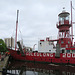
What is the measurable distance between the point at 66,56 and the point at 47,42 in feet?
17.0

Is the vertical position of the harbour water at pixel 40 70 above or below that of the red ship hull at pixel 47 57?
below

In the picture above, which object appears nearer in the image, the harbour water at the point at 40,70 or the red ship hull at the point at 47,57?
the harbour water at the point at 40,70

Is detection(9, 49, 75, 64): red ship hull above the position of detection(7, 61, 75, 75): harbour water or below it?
above

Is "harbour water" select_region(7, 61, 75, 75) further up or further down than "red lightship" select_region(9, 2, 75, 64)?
further down

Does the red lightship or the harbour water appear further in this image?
the red lightship

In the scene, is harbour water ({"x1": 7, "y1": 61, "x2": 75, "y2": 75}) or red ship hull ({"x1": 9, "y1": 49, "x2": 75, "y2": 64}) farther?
red ship hull ({"x1": 9, "y1": 49, "x2": 75, "y2": 64})

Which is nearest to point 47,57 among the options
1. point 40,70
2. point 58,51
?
point 58,51

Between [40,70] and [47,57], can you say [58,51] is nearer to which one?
[47,57]

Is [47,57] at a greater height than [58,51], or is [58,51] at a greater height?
[58,51]

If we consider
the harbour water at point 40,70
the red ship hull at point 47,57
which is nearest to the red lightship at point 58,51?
the red ship hull at point 47,57

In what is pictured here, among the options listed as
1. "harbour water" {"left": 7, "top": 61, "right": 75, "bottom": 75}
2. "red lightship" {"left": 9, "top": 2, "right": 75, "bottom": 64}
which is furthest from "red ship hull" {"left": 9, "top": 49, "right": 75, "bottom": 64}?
"harbour water" {"left": 7, "top": 61, "right": 75, "bottom": 75}

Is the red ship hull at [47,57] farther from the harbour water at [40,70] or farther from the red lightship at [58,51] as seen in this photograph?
the harbour water at [40,70]

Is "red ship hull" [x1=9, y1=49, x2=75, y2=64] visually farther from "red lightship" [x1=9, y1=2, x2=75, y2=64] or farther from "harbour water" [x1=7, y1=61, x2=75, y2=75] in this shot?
"harbour water" [x1=7, y1=61, x2=75, y2=75]

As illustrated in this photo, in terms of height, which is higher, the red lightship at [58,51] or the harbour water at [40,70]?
the red lightship at [58,51]
